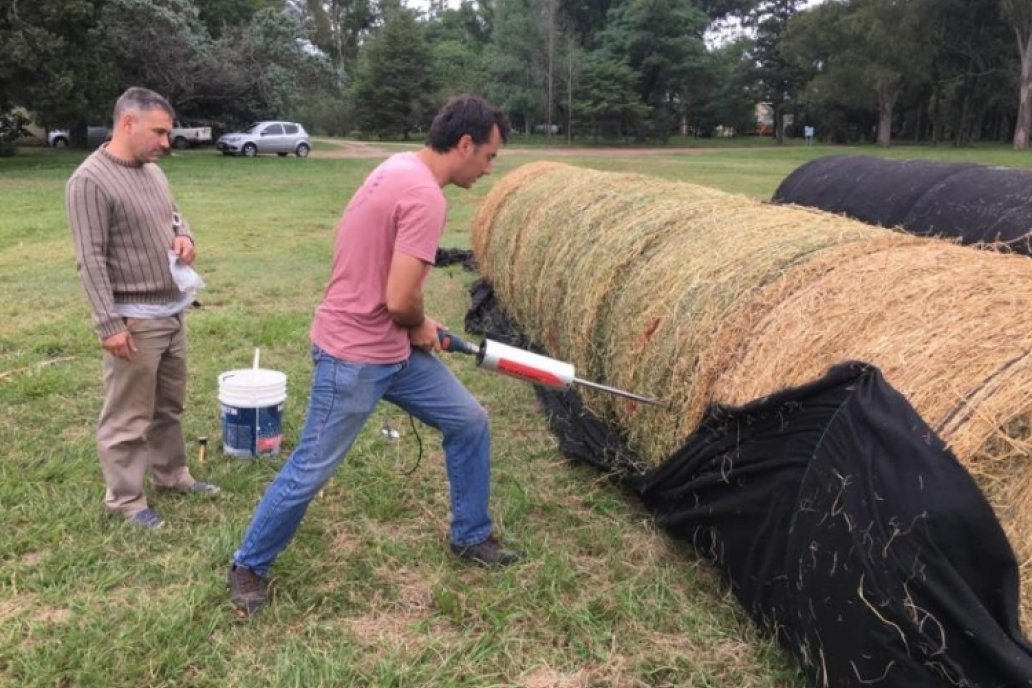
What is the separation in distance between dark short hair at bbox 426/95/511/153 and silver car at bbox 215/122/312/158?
109 ft

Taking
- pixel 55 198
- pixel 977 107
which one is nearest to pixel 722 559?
pixel 55 198

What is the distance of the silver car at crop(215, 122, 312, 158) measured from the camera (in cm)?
3425

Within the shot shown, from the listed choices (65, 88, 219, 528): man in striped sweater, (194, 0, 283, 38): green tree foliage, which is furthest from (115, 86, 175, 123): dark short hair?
(194, 0, 283, 38): green tree foliage

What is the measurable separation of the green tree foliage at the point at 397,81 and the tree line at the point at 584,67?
0.10 metres

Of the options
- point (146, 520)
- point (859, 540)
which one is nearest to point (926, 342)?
point (859, 540)

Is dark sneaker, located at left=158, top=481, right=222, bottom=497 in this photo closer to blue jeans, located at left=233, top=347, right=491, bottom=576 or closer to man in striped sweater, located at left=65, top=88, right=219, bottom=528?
man in striped sweater, located at left=65, top=88, right=219, bottom=528

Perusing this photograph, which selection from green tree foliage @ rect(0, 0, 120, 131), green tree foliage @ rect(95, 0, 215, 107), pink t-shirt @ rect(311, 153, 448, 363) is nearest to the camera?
pink t-shirt @ rect(311, 153, 448, 363)

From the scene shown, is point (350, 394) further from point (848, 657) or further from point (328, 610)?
point (848, 657)

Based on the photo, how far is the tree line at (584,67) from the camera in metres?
28.7

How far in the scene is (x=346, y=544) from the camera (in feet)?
13.0

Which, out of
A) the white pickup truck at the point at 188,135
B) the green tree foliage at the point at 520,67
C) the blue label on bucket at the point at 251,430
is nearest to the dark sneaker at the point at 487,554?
Answer: the blue label on bucket at the point at 251,430

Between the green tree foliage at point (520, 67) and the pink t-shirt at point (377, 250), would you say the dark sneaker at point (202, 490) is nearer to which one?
the pink t-shirt at point (377, 250)

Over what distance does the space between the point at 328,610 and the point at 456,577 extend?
572 mm

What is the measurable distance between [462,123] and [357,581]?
6.51 feet
